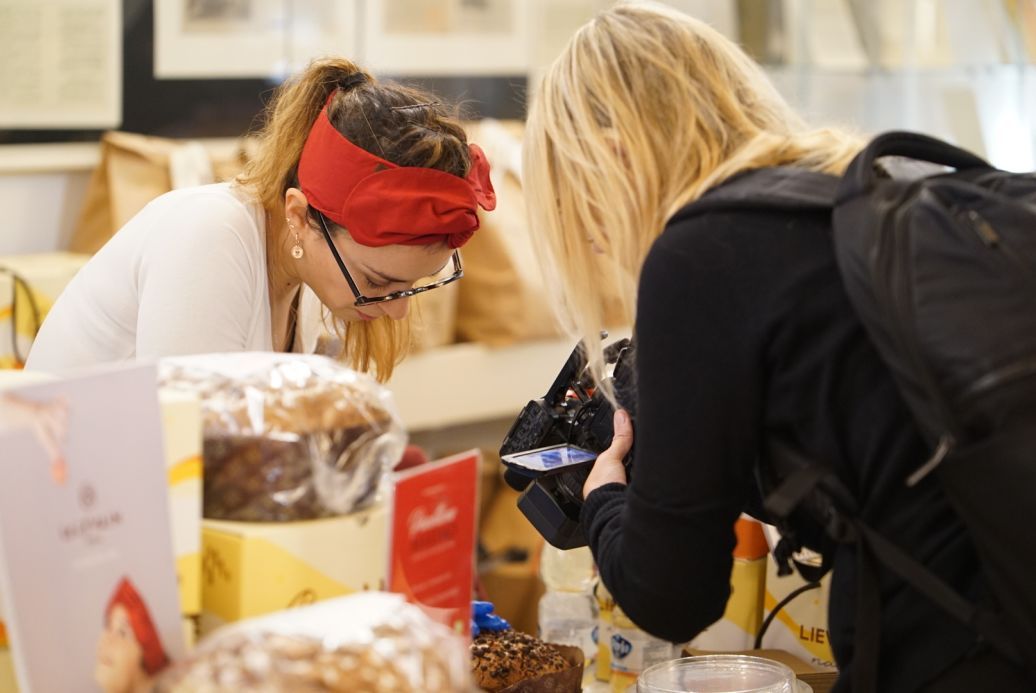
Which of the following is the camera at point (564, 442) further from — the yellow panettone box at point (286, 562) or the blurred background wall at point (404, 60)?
the blurred background wall at point (404, 60)

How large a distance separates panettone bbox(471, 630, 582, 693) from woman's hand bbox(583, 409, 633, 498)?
0.75 ft

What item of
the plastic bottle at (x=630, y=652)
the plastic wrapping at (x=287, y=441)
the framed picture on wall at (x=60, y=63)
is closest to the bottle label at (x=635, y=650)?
the plastic bottle at (x=630, y=652)

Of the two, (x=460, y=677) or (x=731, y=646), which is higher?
(x=460, y=677)

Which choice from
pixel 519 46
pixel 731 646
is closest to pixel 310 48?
pixel 519 46

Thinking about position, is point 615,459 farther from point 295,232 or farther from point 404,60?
point 404,60

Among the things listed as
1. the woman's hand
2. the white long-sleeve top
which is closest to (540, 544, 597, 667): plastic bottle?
the woman's hand

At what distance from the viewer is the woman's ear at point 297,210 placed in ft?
5.99

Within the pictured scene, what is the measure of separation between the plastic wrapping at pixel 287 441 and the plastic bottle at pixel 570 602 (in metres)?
0.97

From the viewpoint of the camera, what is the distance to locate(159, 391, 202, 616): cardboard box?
1.05 m

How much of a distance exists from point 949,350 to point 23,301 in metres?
2.37

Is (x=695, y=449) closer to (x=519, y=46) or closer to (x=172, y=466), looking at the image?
(x=172, y=466)

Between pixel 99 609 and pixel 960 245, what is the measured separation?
80cm

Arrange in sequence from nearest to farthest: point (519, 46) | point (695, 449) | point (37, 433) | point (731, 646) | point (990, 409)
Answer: point (37, 433), point (990, 409), point (695, 449), point (731, 646), point (519, 46)

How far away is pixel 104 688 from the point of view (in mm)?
1005
